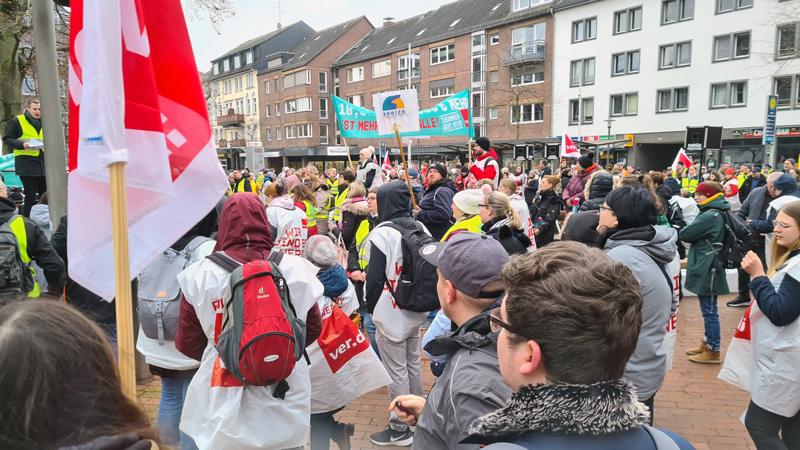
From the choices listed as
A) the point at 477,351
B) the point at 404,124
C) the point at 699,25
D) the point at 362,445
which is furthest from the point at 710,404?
the point at 699,25

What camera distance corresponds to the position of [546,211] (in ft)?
28.2

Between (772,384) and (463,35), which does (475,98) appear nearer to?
(463,35)

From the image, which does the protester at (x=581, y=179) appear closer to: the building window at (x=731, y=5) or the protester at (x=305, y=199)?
the protester at (x=305, y=199)

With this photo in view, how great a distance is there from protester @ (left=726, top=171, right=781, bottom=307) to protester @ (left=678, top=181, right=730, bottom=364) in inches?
79.2

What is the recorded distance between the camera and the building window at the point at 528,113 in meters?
37.3

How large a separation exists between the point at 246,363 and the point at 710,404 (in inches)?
180

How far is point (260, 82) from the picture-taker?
60.6 meters

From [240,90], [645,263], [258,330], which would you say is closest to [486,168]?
[645,263]

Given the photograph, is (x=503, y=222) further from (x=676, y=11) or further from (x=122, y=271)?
(x=676, y=11)

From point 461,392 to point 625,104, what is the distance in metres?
36.3

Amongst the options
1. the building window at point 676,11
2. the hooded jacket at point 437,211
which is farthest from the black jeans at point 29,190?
the building window at point 676,11

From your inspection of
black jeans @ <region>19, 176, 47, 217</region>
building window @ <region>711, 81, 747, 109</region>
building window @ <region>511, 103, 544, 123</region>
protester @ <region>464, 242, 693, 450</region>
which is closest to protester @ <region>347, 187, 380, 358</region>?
protester @ <region>464, 242, 693, 450</region>

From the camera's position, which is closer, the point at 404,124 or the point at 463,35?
the point at 404,124

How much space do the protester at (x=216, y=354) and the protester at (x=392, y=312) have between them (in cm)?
118
